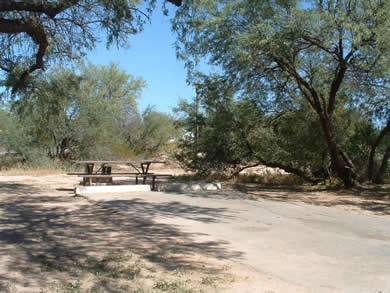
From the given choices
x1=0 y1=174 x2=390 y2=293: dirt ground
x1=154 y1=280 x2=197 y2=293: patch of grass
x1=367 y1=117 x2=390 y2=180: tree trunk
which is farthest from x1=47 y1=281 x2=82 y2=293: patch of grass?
x1=367 y1=117 x2=390 y2=180: tree trunk

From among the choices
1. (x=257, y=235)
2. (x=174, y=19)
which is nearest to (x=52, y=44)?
(x=174, y=19)

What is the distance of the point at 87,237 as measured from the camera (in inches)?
242

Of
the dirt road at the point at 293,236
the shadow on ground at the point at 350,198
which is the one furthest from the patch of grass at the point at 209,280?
the shadow on ground at the point at 350,198

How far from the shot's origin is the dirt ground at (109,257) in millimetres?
3980

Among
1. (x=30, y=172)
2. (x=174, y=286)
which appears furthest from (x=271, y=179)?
(x=174, y=286)

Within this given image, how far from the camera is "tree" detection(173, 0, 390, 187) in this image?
11.0 meters

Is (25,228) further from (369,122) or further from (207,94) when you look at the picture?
(369,122)

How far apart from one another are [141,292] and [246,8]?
10.2 metres

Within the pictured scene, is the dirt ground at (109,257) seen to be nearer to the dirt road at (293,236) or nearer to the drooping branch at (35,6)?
the dirt road at (293,236)

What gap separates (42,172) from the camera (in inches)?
879

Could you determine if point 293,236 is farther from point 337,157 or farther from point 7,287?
point 337,157

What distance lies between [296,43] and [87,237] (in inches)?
348

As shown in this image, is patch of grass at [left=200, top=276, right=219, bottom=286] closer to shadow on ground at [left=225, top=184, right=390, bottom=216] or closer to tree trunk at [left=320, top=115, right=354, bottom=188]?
shadow on ground at [left=225, top=184, right=390, bottom=216]

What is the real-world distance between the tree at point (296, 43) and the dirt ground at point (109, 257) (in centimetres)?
620
